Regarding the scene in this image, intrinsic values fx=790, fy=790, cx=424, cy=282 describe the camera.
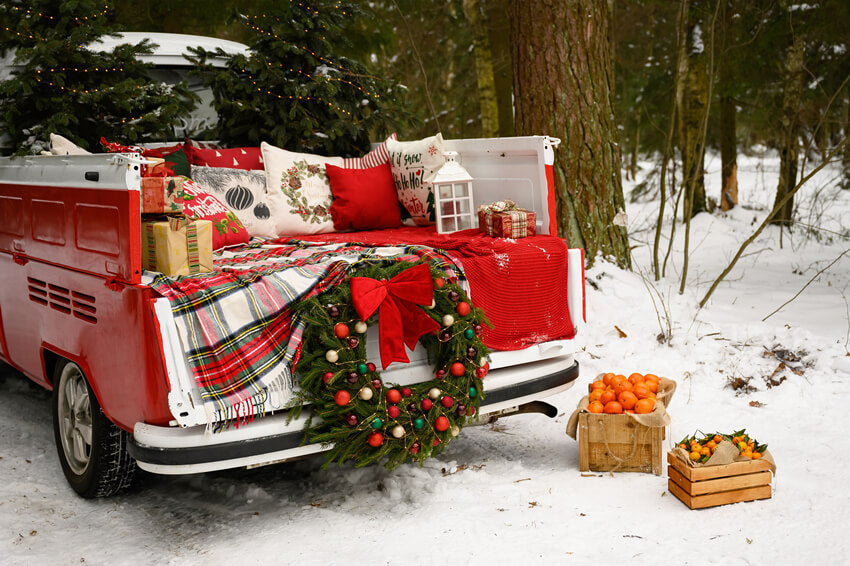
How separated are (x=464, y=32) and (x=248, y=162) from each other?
8.69 m

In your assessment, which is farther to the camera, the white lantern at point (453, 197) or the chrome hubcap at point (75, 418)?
the white lantern at point (453, 197)

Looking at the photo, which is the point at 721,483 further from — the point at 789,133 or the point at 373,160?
the point at 789,133

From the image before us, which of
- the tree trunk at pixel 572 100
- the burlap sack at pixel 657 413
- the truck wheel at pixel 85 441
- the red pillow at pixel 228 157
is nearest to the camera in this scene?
the truck wheel at pixel 85 441

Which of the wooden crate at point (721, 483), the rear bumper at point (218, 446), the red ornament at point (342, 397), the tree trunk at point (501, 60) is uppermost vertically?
the tree trunk at point (501, 60)

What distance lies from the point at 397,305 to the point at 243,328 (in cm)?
64

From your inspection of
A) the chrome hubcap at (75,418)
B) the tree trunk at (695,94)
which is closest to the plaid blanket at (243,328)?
the chrome hubcap at (75,418)

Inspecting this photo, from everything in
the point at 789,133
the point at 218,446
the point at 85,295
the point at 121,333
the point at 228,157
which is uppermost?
the point at 789,133

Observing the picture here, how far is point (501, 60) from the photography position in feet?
37.2

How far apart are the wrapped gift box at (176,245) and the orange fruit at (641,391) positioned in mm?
2125

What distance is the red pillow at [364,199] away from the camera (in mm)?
5074

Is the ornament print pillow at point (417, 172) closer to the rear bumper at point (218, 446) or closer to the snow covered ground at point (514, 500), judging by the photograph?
the snow covered ground at point (514, 500)

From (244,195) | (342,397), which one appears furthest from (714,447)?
(244,195)

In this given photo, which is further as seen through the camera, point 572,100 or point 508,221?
point 572,100

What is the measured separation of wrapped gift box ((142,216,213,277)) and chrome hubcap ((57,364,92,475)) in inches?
31.2
